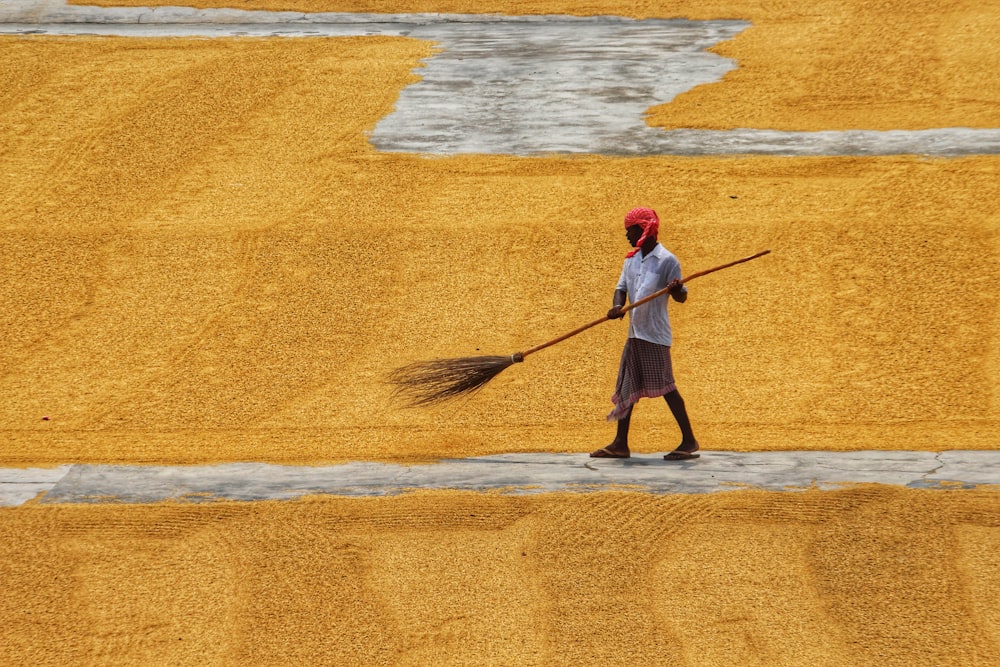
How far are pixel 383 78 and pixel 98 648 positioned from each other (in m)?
8.73

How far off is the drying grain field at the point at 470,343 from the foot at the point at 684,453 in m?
0.37

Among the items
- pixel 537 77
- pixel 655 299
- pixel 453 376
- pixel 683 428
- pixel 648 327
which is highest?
pixel 537 77

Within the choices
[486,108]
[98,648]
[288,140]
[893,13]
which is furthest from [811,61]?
[98,648]

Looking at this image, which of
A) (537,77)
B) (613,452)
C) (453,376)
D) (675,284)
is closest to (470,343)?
(453,376)

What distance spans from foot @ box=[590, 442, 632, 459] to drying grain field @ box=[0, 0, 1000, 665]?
45 centimetres

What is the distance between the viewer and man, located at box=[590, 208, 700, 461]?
6113mm

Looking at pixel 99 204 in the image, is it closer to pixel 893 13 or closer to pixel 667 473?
pixel 667 473

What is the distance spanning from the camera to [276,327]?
840 centimetres

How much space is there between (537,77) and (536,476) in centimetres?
738

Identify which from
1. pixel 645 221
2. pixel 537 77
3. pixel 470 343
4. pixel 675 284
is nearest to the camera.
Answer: pixel 675 284

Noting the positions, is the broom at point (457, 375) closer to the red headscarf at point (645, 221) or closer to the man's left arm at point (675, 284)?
the man's left arm at point (675, 284)

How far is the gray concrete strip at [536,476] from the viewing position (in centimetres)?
602

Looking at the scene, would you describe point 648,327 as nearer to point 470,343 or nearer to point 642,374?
point 642,374

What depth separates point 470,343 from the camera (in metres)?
8.10
